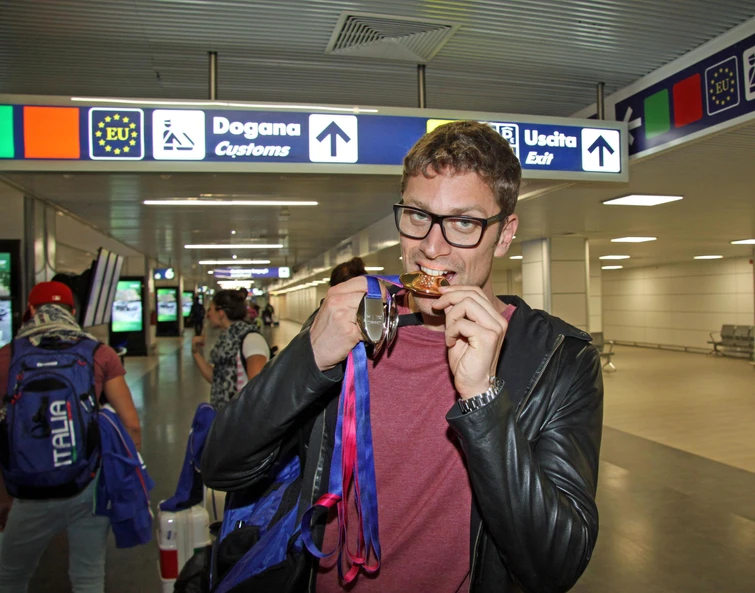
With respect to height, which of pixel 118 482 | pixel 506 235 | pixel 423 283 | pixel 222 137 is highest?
pixel 222 137

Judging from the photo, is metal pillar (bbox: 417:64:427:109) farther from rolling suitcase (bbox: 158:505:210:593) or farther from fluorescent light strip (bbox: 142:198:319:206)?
fluorescent light strip (bbox: 142:198:319:206)

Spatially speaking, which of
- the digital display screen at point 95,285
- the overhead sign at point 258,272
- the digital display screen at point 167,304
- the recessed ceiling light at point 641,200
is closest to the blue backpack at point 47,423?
the digital display screen at point 95,285

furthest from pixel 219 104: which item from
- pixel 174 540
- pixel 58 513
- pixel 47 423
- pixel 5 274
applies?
pixel 5 274

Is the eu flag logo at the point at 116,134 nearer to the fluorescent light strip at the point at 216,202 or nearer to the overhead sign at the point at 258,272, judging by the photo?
the fluorescent light strip at the point at 216,202

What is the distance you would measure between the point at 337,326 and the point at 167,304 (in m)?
29.5

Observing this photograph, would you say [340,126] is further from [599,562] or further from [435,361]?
[599,562]

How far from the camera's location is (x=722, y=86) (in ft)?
11.5

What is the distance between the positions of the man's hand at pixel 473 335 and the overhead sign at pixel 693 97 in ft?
10.1

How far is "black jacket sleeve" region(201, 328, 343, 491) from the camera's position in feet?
4.05

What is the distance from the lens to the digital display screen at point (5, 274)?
6.39 meters

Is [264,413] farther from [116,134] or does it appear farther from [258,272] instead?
[258,272]

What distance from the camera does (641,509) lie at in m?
5.20

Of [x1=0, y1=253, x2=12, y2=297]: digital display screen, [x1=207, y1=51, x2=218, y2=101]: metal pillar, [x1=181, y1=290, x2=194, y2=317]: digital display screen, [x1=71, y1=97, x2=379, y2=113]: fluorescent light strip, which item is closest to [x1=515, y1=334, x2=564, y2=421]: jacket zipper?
[x1=71, y1=97, x2=379, y2=113]: fluorescent light strip

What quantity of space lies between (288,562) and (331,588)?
0.57ft
